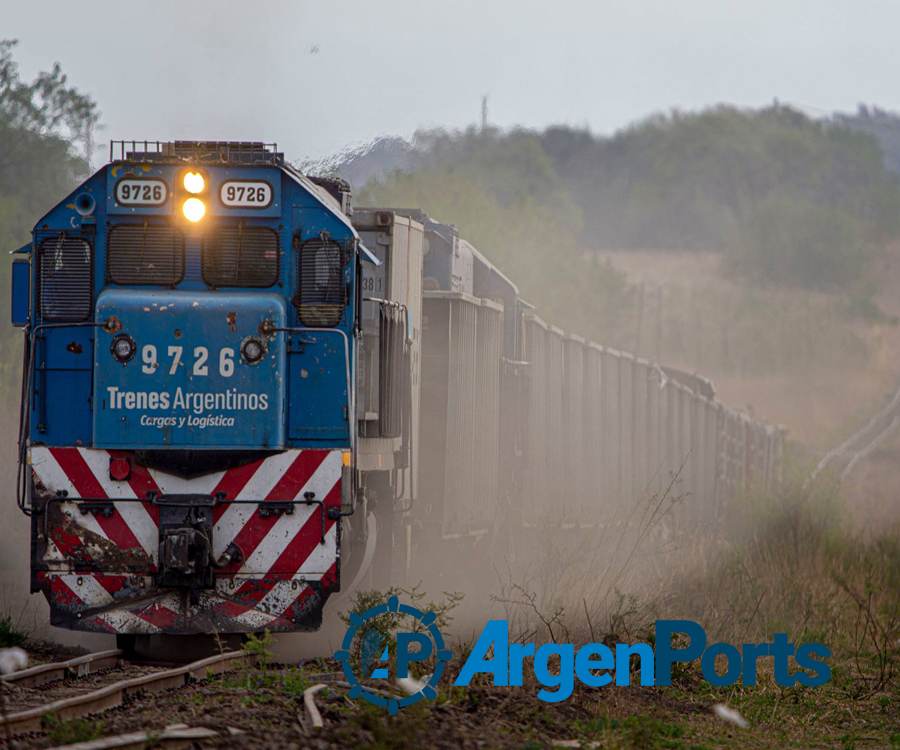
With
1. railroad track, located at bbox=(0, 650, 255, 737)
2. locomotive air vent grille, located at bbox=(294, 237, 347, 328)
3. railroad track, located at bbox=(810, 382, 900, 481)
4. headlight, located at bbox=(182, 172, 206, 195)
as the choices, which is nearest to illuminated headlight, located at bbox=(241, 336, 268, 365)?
locomotive air vent grille, located at bbox=(294, 237, 347, 328)

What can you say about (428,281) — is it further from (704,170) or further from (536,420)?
(704,170)

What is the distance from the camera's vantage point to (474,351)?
11.9m

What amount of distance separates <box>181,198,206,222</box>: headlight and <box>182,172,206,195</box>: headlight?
0.06m

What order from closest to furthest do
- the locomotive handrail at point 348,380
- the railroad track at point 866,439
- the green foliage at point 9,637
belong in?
1. the locomotive handrail at point 348,380
2. the green foliage at point 9,637
3. the railroad track at point 866,439

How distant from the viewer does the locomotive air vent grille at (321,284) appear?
8539 mm

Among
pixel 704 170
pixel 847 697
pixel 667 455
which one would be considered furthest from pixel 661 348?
pixel 847 697

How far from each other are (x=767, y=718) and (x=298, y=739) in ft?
10.9

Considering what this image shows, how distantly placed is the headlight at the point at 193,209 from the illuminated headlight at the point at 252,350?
0.94m

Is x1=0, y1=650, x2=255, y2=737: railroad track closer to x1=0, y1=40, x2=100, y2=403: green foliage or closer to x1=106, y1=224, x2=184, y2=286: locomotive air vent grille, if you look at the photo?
x1=106, y1=224, x2=184, y2=286: locomotive air vent grille

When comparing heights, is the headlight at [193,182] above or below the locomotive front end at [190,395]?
above

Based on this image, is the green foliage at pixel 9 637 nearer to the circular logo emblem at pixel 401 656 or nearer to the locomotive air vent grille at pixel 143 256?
the locomotive air vent grille at pixel 143 256

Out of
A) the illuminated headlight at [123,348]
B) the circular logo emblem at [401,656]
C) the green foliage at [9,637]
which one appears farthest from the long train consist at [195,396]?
the circular logo emblem at [401,656]

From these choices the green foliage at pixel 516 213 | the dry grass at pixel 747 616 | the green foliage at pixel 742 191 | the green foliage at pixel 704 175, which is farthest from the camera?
the green foliage at pixel 704 175

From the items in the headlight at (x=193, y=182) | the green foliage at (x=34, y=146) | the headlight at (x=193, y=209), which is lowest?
the headlight at (x=193, y=209)
